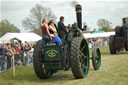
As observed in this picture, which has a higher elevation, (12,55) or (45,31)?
(45,31)

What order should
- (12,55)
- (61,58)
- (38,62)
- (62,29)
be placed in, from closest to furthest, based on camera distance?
(61,58), (38,62), (62,29), (12,55)

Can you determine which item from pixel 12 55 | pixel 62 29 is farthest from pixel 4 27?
pixel 62 29

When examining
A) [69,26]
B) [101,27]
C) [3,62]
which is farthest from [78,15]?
[101,27]

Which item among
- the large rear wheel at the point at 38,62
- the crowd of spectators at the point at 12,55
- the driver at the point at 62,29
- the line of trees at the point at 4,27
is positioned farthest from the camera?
the line of trees at the point at 4,27

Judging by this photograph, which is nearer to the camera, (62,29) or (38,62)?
(38,62)

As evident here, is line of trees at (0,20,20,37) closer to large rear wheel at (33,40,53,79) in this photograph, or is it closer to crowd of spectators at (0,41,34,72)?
crowd of spectators at (0,41,34,72)

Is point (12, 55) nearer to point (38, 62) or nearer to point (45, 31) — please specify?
point (38, 62)

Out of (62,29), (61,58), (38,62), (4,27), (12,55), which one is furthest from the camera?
(4,27)

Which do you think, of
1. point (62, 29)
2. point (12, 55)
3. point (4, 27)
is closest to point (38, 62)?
point (62, 29)

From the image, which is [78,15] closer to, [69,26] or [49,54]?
[69,26]

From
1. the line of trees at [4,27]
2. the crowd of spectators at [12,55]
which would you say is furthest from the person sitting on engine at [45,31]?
the line of trees at [4,27]

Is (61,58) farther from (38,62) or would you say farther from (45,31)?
(45,31)

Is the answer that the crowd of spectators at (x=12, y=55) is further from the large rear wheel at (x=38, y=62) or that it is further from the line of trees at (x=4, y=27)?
the line of trees at (x=4, y=27)

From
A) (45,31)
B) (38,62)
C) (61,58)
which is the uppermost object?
(45,31)
